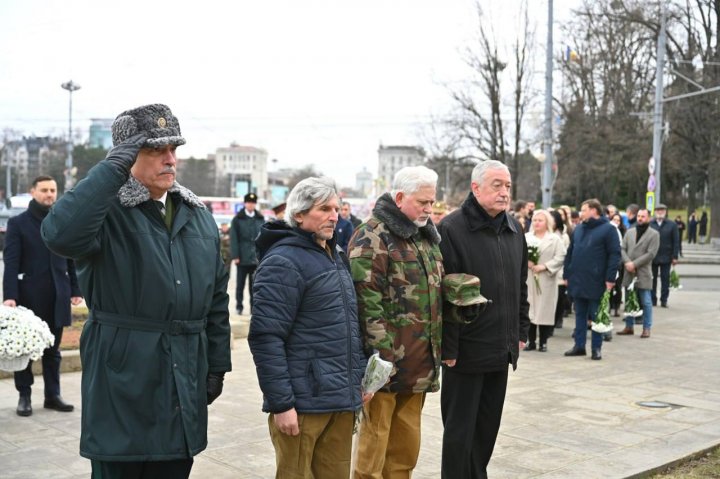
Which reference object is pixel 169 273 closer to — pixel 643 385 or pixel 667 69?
pixel 643 385

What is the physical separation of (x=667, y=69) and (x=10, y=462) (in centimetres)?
4331

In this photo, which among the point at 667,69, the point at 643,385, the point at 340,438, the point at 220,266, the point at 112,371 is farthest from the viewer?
the point at 667,69

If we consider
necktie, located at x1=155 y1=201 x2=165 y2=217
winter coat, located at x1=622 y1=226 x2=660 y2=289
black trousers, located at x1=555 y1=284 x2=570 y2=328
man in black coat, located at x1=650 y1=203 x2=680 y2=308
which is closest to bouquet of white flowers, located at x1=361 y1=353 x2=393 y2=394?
necktie, located at x1=155 y1=201 x2=165 y2=217

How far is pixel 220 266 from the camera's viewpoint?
371cm

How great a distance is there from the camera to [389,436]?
484 cm

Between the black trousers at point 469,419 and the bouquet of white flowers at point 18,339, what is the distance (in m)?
3.36

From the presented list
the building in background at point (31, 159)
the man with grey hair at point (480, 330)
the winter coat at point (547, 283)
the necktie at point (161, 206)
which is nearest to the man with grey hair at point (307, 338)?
the necktie at point (161, 206)

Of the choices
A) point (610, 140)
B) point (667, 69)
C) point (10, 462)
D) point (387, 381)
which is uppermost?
point (667, 69)

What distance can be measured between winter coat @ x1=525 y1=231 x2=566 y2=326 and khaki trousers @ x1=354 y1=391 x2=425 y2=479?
6.63 metres

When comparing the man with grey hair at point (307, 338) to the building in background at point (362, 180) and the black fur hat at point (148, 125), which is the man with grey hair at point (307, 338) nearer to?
the black fur hat at point (148, 125)

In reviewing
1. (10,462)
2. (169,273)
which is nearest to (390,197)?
(169,273)

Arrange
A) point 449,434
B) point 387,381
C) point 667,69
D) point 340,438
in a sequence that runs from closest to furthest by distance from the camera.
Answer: point 340,438
point 387,381
point 449,434
point 667,69

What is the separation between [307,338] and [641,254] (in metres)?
10.3

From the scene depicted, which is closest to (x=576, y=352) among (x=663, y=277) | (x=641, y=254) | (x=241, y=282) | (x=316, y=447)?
(x=641, y=254)
